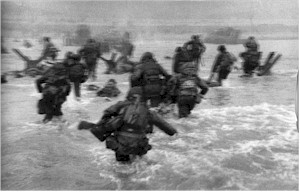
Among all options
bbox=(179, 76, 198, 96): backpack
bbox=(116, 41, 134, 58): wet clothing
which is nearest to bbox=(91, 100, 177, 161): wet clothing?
bbox=(179, 76, 198, 96): backpack

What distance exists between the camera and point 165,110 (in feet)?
25.7

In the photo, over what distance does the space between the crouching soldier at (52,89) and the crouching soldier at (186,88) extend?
1910 mm

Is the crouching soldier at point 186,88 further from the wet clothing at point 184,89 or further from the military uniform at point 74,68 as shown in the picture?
the military uniform at point 74,68

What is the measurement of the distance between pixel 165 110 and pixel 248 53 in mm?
4411

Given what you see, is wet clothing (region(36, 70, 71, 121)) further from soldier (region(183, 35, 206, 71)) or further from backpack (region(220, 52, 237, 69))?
soldier (region(183, 35, 206, 71))

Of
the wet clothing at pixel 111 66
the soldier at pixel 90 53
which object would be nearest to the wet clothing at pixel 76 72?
the soldier at pixel 90 53

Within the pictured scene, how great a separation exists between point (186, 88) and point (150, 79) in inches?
26.7

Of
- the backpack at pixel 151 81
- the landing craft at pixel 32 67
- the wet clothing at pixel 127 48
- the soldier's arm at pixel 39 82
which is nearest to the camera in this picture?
the soldier's arm at pixel 39 82

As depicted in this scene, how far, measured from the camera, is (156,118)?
5.16 m

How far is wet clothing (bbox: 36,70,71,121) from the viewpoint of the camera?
6.94m

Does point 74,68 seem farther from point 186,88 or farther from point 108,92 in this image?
point 186,88

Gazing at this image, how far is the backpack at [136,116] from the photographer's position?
5.00 metres

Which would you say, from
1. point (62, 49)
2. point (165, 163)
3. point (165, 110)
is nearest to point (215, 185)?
point (165, 163)

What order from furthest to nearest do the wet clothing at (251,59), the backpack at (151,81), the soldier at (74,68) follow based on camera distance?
the wet clothing at (251,59) < the soldier at (74,68) < the backpack at (151,81)
